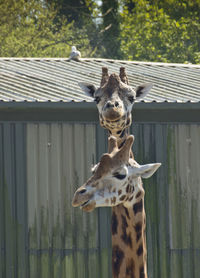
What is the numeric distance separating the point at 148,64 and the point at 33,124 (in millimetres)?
5053

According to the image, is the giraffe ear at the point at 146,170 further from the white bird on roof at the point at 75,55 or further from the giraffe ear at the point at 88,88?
the white bird on roof at the point at 75,55

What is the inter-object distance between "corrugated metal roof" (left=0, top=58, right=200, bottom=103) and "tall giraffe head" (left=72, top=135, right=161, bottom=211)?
5524mm

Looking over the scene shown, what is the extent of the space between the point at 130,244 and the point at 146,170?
1054 millimetres

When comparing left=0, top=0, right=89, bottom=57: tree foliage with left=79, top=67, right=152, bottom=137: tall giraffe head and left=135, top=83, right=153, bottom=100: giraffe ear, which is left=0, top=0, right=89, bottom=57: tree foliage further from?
left=79, top=67, right=152, bottom=137: tall giraffe head

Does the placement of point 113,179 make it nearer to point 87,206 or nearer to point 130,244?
point 87,206

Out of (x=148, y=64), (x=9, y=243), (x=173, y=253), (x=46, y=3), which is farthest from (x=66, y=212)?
(x=46, y=3)

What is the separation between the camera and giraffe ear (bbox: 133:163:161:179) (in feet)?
26.8

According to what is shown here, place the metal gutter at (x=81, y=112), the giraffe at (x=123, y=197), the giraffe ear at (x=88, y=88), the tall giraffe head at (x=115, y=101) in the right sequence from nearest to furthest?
the giraffe at (x=123, y=197), the tall giraffe head at (x=115, y=101), the giraffe ear at (x=88, y=88), the metal gutter at (x=81, y=112)

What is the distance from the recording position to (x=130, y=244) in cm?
888

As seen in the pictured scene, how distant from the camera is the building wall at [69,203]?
14211mm

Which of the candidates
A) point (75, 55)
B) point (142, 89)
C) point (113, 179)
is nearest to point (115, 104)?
point (142, 89)

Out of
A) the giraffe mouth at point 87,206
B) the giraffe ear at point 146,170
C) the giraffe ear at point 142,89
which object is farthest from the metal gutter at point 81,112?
the giraffe mouth at point 87,206

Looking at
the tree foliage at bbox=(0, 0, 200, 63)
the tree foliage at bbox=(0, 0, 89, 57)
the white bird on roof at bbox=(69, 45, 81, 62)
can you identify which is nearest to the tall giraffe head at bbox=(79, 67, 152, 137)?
the white bird on roof at bbox=(69, 45, 81, 62)

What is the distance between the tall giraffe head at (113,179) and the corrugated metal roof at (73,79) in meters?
5.52
